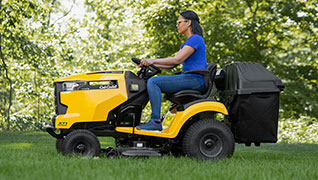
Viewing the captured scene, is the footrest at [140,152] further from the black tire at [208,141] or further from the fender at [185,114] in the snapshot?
the black tire at [208,141]

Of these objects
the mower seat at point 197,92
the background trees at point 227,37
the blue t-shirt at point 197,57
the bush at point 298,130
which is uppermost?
the background trees at point 227,37

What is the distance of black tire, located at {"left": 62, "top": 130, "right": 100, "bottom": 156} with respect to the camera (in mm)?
4344

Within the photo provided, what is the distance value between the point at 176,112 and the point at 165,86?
336 millimetres

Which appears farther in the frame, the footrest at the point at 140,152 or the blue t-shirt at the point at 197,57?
the blue t-shirt at the point at 197,57

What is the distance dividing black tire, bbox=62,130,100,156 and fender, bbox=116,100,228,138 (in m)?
0.31

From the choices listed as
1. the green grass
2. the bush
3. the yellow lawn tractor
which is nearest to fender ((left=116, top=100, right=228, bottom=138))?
the yellow lawn tractor

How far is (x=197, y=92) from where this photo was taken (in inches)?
186

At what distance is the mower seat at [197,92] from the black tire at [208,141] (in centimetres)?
28

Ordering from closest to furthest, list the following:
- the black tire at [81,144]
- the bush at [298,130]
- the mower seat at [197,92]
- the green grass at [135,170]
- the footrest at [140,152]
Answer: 1. the green grass at [135,170]
2. the black tire at [81,144]
3. the footrest at [140,152]
4. the mower seat at [197,92]
5. the bush at [298,130]

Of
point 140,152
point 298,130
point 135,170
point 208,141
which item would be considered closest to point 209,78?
point 208,141

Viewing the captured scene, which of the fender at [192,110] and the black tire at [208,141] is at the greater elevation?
the fender at [192,110]

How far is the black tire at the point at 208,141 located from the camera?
14.9 feet

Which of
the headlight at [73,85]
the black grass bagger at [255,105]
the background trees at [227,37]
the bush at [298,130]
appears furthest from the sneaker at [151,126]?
the bush at [298,130]

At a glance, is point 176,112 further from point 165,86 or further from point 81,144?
point 81,144
